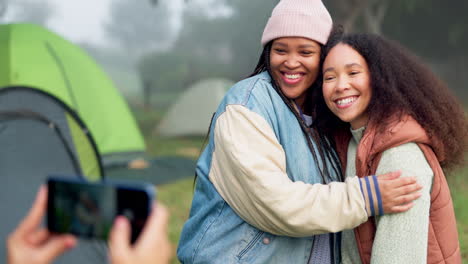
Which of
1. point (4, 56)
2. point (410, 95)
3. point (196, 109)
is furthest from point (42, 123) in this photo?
point (196, 109)

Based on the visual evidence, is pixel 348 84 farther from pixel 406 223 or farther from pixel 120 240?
pixel 120 240

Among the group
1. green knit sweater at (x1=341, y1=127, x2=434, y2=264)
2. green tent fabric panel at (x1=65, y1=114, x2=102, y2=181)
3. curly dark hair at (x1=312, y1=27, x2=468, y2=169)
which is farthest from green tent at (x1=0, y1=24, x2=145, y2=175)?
green knit sweater at (x1=341, y1=127, x2=434, y2=264)

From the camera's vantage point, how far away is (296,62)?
1.80 meters

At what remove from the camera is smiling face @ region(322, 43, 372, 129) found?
65.9 inches

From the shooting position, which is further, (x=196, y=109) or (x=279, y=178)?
(x=196, y=109)

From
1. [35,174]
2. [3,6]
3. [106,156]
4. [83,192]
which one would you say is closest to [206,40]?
[3,6]

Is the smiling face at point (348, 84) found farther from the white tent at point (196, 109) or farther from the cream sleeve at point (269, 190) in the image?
the white tent at point (196, 109)

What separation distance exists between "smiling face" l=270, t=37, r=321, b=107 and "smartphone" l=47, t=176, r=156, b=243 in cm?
119

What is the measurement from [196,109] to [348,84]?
26.7 feet

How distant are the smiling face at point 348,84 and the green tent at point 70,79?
431cm

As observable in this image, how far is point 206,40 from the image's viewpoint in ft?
111

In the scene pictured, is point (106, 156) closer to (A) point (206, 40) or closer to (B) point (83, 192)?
(B) point (83, 192)

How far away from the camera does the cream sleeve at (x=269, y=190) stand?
1474mm

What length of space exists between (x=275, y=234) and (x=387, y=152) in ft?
1.53
